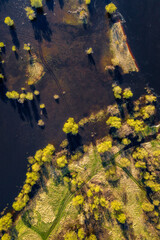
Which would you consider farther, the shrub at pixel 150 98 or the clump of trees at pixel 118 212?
the shrub at pixel 150 98

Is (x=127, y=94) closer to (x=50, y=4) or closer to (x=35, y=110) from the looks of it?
(x=35, y=110)

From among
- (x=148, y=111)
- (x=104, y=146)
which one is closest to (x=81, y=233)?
(x=104, y=146)

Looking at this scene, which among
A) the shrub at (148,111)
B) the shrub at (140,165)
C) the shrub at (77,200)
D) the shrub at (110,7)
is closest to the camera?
the shrub at (110,7)

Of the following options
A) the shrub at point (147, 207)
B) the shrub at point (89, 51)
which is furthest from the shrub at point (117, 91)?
the shrub at point (147, 207)

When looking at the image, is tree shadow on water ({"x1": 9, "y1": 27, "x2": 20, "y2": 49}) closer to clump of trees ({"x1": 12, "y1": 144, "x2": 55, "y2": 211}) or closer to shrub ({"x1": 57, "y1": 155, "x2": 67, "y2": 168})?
clump of trees ({"x1": 12, "y1": 144, "x2": 55, "y2": 211})

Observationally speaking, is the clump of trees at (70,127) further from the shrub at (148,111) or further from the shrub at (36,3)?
the shrub at (36,3)

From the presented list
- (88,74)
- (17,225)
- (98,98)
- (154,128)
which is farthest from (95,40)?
(17,225)

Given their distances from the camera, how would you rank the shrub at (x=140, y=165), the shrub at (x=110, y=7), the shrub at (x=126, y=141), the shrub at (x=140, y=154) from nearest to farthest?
the shrub at (x=110, y=7), the shrub at (x=140, y=165), the shrub at (x=140, y=154), the shrub at (x=126, y=141)
